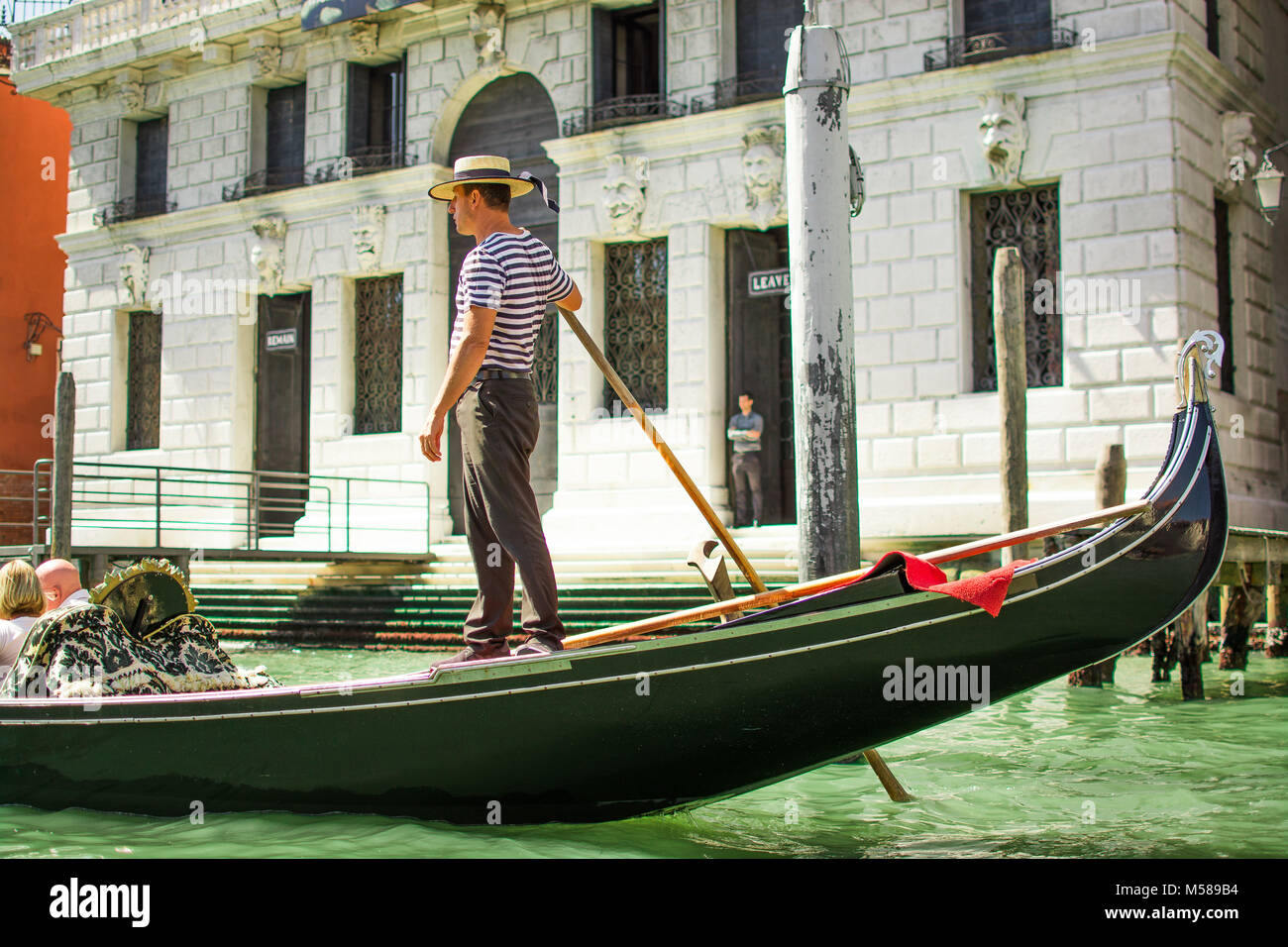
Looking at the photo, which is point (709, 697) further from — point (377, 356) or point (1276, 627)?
point (377, 356)

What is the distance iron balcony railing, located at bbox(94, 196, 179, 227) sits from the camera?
1641 centimetres

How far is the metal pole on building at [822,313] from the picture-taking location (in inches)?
218

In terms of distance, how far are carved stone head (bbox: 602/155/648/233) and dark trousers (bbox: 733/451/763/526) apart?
8.56 feet

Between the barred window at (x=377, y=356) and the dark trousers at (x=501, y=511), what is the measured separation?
34.0ft

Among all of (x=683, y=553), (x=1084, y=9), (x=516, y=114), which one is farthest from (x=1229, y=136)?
(x=516, y=114)

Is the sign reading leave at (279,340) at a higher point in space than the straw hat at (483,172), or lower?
higher

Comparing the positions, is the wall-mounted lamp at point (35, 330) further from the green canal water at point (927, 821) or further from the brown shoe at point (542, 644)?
the brown shoe at point (542, 644)

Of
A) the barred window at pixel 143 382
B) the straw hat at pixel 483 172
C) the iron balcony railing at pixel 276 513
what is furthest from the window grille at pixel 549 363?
the straw hat at pixel 483 172

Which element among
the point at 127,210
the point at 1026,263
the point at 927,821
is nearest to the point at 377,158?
the point at 127,210

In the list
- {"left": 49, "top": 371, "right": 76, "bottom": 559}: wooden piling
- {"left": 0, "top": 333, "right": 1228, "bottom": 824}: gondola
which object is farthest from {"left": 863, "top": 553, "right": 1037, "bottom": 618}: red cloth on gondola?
{"left": 49, "top": 371, "right": 76, "bottom": 559}: wooden piling

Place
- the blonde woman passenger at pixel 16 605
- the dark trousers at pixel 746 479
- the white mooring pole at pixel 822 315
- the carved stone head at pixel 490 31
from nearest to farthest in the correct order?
the blonde woman passenger at pixel 16 605, the white mooring pole at pixel 822 315, the dark trousers at pixel 746 479, the carved stone head at pixel 490 31
